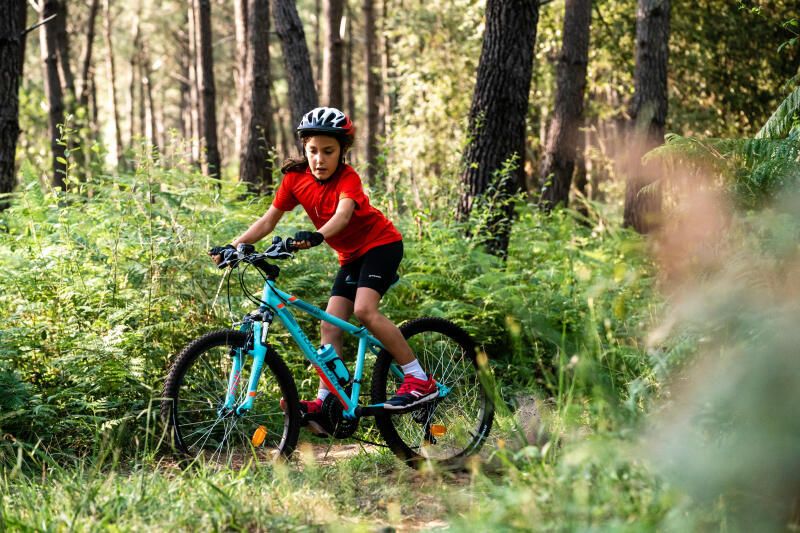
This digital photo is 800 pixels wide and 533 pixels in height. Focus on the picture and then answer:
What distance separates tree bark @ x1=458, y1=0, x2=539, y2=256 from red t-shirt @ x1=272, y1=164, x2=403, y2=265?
3.44 m

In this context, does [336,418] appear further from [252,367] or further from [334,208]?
[334,208]

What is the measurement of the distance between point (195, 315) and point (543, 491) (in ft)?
12.6

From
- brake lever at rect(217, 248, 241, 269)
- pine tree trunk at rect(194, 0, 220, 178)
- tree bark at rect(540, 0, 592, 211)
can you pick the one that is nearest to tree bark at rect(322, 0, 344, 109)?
pine tree trunk at rect(194, 0, 220, 178)

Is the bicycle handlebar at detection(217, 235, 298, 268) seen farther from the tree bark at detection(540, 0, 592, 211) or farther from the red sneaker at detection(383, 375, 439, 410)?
the tree bark at detection(540, 0, 592, 211)

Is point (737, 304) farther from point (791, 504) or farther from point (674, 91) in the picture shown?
point (674, 91)

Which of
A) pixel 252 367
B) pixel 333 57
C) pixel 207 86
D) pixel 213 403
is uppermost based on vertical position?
pixel 333 57

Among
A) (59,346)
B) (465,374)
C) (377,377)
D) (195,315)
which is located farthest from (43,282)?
(465,374)

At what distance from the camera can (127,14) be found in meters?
37.1

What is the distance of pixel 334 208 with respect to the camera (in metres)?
4.45

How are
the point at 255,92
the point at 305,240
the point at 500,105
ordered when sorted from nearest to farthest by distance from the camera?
the point at 305,240, the point at 500,105, the point at 255,92

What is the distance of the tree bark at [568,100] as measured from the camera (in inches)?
534

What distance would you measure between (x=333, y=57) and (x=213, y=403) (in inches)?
452

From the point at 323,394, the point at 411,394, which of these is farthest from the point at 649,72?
the point at 323,394

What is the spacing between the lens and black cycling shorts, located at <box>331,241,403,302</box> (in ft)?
14.6
